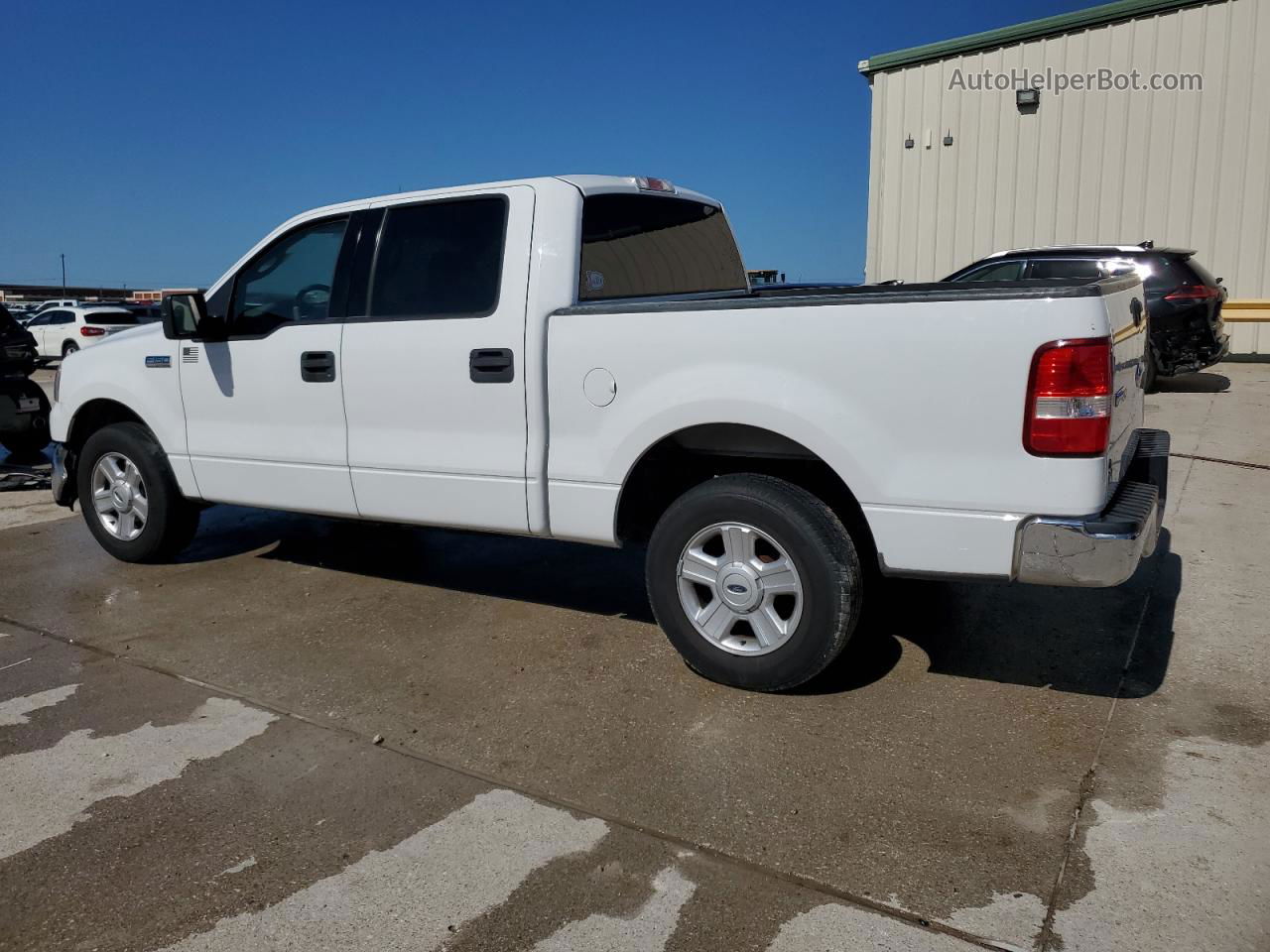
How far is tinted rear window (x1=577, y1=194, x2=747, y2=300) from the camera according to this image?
4.68m

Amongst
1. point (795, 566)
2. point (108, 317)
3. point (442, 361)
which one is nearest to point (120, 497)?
point (442, 361)

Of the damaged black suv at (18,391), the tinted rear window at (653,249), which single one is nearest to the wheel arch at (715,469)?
the tinted rear window at (653,249)

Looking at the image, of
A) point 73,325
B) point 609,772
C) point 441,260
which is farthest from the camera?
point 73,325

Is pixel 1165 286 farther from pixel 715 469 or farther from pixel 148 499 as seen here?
pixel 148 499

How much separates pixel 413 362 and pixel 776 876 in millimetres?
2746

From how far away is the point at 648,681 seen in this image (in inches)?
166

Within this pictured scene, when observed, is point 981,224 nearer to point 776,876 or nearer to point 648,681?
point 648,681

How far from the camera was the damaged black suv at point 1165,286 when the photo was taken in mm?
11453

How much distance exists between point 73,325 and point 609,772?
2732cm

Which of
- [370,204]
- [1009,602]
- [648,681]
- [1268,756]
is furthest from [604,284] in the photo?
[1268,756]

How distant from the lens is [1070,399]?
10.7 ft

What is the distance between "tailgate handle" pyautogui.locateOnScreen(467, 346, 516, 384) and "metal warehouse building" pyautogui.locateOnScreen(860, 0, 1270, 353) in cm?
1474

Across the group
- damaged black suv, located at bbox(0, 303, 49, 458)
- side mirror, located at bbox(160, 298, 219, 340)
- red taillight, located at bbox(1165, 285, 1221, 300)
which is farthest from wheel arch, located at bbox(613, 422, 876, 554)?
red taillight, located at bbox(1165, 285, 1221, 300)

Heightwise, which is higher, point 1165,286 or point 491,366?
point 1165,286
